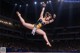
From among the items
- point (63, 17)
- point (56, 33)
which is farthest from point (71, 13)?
point (56, 33)

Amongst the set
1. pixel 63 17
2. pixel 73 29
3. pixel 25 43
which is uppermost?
pixel 63 17

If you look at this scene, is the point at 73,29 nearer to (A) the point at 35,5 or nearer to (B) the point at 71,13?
(B) the point at 71,13

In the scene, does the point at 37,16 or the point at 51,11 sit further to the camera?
the point at 37,16

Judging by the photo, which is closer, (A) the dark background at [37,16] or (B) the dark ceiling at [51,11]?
(B) the dark ceiling at [51,11]

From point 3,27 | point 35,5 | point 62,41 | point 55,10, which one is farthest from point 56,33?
point 3,27

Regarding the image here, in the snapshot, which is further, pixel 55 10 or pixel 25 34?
pixel 25 34

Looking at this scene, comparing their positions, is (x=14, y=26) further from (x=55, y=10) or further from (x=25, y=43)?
(x=55, y=10)

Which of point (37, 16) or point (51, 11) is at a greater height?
point (51, 11)

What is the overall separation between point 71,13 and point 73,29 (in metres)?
2.37

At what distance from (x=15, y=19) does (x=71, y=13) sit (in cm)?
796

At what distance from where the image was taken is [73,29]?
27.8 m

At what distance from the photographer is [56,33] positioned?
28.5 metres

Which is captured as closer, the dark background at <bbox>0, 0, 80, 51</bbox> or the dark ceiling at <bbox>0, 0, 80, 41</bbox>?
the dark ceiling at <bbox>0, 0, 80, 41</bbox>

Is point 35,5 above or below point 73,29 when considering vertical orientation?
above
